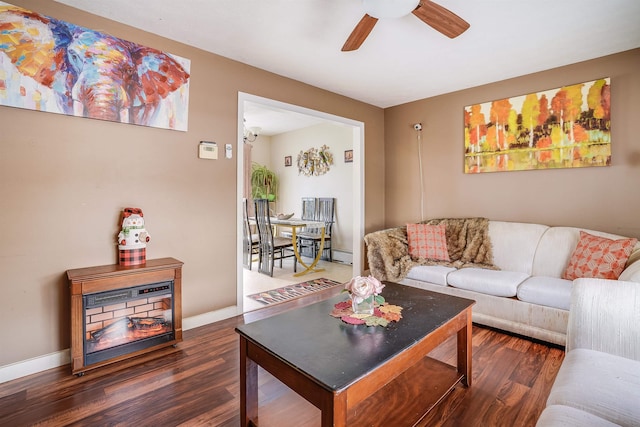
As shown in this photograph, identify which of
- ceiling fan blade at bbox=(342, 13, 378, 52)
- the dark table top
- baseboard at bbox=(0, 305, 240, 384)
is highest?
ceiling fan blade at bbox=(342, 13, 378, 52)

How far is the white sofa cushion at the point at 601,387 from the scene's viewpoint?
1039mm

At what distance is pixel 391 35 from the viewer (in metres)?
2.48

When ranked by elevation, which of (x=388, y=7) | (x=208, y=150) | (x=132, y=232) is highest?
Answer: (x=388, y=7)

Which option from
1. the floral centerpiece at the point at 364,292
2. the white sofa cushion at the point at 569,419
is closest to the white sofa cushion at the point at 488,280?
the floral centerpiece at the point at 364,292

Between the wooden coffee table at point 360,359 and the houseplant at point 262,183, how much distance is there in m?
4.99

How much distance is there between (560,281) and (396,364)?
2.07 metres

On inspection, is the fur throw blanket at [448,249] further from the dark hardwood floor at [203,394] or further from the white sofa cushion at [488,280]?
the dark hardwood floor at [203,394]

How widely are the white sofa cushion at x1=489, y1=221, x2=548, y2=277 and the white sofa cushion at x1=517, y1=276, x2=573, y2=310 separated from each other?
39 cm

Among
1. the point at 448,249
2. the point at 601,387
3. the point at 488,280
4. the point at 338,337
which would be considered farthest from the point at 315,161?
the point at 601,387

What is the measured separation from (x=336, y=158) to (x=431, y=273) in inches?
121

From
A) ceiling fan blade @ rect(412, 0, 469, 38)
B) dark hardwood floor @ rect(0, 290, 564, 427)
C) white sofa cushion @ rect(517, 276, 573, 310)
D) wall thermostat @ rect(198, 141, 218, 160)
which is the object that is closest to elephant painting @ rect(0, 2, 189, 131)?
wall thermostat @ rect(198, 141, 218, 160)

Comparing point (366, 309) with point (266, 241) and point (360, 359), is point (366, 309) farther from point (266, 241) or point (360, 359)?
point (266, 241)

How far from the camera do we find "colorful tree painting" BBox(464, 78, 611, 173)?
2.89 metres

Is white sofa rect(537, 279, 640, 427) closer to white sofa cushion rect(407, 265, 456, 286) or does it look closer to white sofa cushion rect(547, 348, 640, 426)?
white sofa cushion rect(547, 348, 640, 426)
